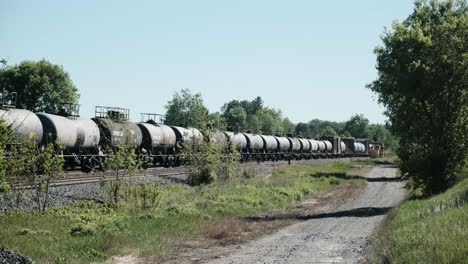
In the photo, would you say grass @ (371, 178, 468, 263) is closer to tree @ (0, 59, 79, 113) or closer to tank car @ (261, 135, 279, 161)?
tank car @ (261, 135, 279, 161)

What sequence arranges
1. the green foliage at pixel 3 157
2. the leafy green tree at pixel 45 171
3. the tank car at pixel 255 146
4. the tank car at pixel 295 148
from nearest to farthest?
the green foliage at pixel 3 157, the leafy green tree at pixel 45 171, the tank car at pixel 255 146, the tank car at pixel 295 148

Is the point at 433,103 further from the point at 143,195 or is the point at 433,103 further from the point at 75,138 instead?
the point at 75,138

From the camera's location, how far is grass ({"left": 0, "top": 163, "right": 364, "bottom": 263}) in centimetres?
1280

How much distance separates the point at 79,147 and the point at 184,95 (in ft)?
384

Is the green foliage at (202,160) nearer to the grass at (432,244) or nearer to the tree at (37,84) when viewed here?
the grass at (432,244)

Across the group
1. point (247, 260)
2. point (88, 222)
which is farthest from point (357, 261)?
point (88, 222)

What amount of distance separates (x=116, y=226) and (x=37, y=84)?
68539 mm

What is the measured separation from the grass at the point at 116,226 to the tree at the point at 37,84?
59083mm

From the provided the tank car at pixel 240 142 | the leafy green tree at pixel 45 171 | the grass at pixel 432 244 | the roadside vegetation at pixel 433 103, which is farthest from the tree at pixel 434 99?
the tank car at pixel 240 142

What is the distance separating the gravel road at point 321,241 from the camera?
13547mm

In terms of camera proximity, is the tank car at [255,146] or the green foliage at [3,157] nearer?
the green foliage at [3,157]

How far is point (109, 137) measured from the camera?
1330 inches

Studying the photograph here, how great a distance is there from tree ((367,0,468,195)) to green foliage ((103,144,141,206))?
47.6ft

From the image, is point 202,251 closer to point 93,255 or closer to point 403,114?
point 93,255
